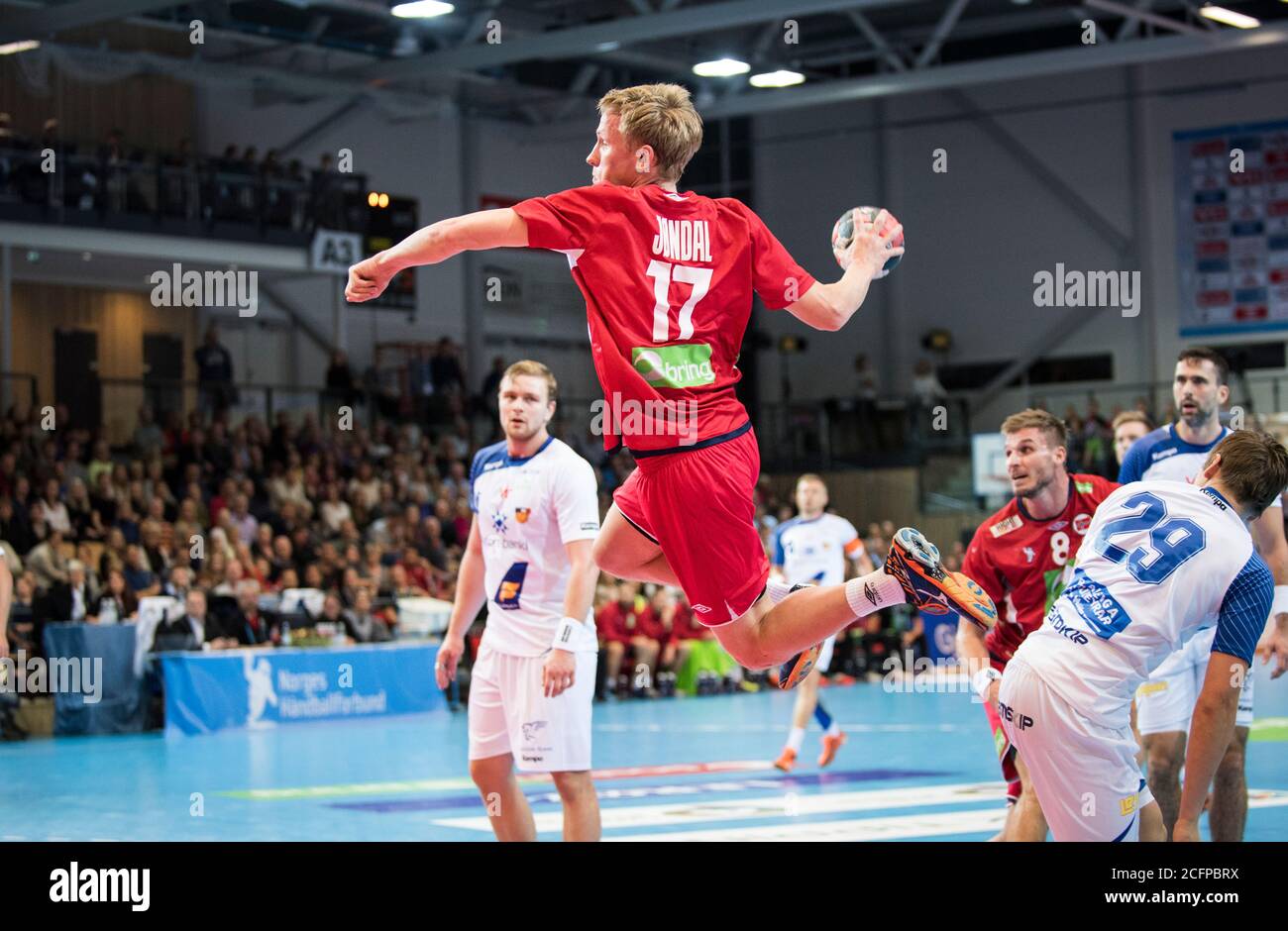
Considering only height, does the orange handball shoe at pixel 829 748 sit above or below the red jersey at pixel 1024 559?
below

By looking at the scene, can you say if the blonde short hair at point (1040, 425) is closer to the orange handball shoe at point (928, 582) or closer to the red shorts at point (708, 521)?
the orange handball shoe at point (928, 582)

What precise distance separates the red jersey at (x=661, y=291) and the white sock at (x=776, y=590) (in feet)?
2.06

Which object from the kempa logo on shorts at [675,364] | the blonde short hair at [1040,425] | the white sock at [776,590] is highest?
the kempa logo on shorts at [675,364]

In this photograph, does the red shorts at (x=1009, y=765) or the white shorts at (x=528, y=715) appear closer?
the white shorts at (x=528, y=715)

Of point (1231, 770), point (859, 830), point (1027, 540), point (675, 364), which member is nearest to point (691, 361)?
point (675, 364)

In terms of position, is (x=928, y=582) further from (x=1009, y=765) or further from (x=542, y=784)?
(x=542, y=784)

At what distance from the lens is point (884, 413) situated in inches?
1169

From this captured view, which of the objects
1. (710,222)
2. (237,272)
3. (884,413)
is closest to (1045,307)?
(884,413)

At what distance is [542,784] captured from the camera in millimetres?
11102

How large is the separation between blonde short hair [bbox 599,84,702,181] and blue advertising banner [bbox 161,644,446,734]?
38.9 feet
